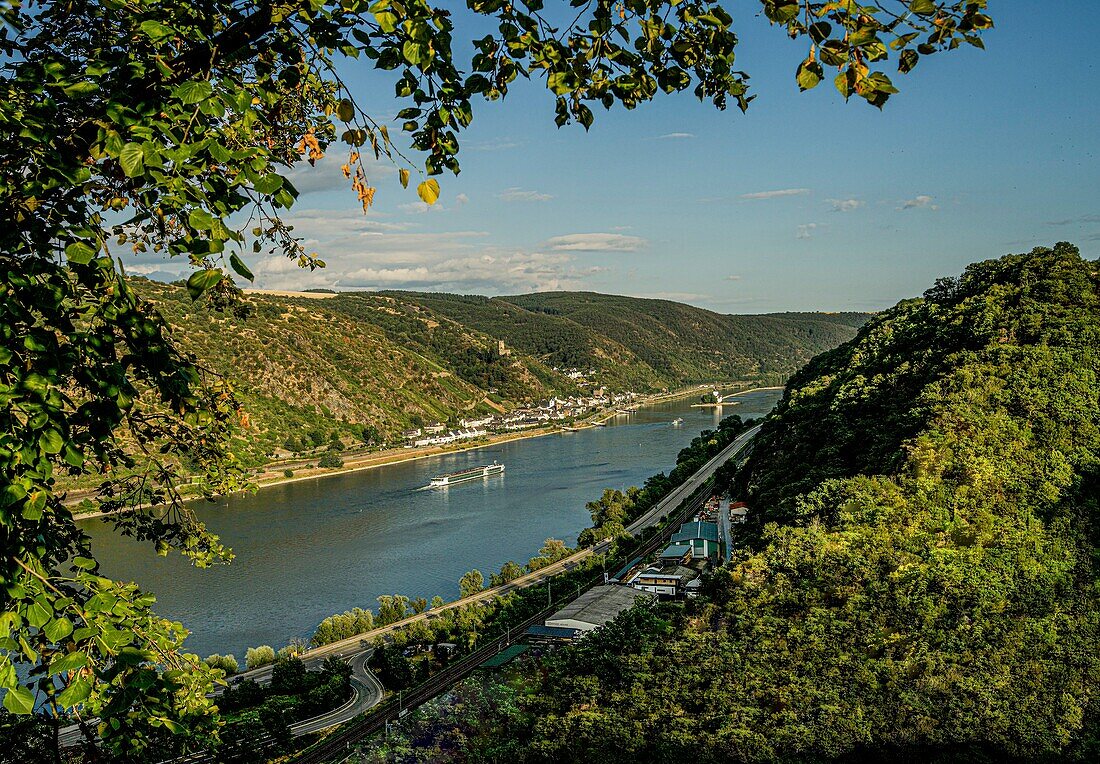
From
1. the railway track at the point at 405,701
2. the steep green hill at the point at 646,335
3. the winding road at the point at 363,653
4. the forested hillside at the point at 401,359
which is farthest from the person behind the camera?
the steep green hill at the point at 646,335

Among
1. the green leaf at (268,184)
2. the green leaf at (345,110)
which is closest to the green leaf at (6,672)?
the green leaf at (268,184)

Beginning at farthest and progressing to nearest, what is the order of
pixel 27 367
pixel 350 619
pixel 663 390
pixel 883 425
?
pixel 663 390 → pixel 350 619 → pixel 883 425 → pixel 27 367

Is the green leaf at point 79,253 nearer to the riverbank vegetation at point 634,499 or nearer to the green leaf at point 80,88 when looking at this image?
the green leaf at point 80,88

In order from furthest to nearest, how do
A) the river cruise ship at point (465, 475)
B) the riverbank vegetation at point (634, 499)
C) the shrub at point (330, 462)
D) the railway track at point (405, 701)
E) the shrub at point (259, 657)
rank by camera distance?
1. the shrub at point (330, 462)
2. the river cruise ship at point (465, 475)
3. the riverbank vegetation at point (634, 499)
4. the shrub at point (259, 657)
5. the railway track at point (405, 701)

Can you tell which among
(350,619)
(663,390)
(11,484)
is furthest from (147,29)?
(663,390)

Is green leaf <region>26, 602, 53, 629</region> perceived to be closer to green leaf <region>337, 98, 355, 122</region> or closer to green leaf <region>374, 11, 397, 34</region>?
green leaf <region>337, 98, 355, 122</region>

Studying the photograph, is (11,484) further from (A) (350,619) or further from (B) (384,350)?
(B) (384,350)
